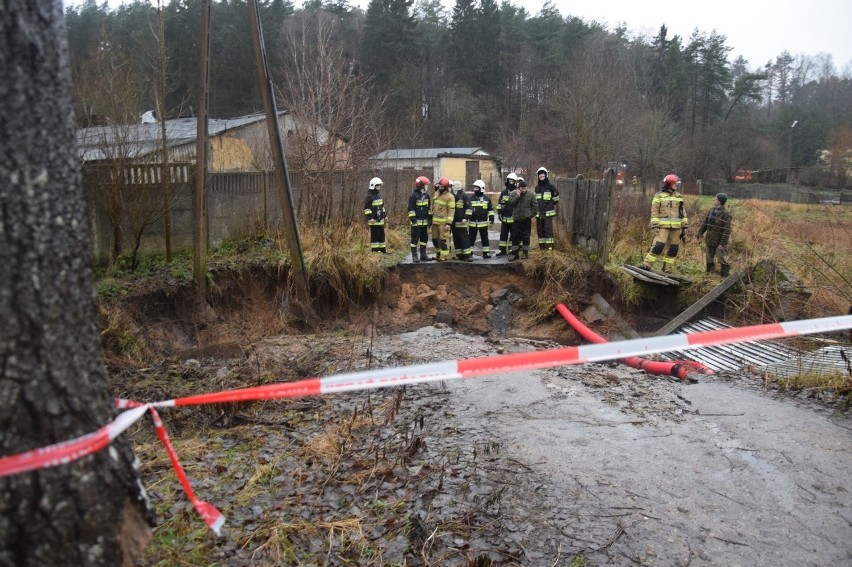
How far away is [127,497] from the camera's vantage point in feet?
6.97

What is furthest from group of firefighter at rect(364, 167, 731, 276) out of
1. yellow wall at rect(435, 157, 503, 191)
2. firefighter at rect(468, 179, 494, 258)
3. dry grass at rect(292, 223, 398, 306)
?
yellow wall at rect(435, 157, 503, 191)

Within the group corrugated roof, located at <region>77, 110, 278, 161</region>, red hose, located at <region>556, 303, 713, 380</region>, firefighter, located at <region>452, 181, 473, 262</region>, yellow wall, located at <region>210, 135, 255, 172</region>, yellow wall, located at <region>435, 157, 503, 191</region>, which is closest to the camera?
red hose, located at <region>556, 303, 713, 380</region>

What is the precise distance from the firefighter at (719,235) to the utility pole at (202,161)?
921 cm

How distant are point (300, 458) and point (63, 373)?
2.61 m

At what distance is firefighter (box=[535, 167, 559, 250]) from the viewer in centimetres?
1343

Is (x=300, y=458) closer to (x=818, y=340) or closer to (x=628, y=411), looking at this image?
(x=628, y=411)

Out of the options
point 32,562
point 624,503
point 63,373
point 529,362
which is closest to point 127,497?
point 32,562

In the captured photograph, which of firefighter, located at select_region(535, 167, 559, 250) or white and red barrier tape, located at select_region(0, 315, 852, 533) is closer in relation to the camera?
white and red barrier tape, located at select_region(0, 315, 852, 533)

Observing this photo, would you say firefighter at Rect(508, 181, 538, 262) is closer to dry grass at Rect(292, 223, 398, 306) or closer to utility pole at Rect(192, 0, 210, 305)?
dry grass at Rect(292, 223, 398, 306)

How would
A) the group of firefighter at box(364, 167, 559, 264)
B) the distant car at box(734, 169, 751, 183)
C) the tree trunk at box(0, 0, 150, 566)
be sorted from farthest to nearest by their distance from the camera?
the distant car at box(734, 169, 751, 183)
the group of firefighter at box(364, 167, 559, 264)
the tree trunk at box(0, 0, 150, 566)

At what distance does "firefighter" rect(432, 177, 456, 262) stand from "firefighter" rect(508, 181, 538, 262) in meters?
1.34

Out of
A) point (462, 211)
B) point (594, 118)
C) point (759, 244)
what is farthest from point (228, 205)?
point (594, 118)

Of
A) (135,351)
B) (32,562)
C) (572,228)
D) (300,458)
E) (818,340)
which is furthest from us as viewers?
(572,228)

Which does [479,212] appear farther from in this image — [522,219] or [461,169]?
[461,169]
